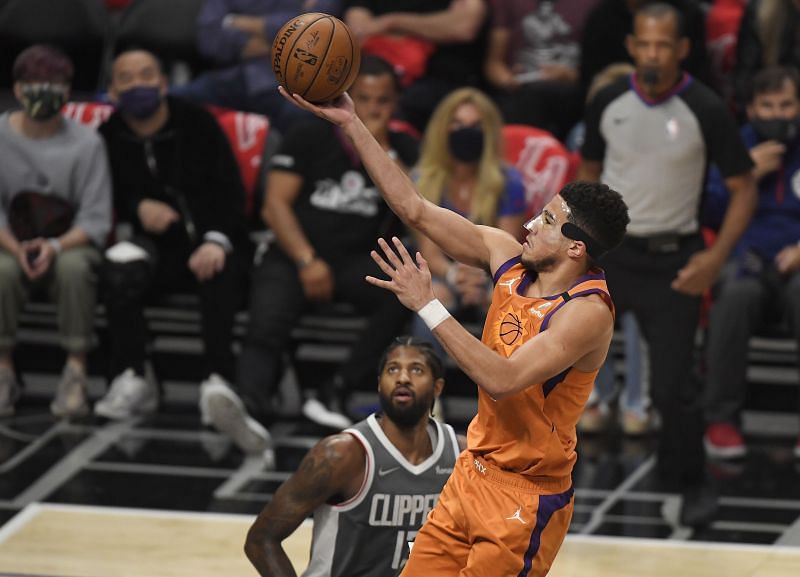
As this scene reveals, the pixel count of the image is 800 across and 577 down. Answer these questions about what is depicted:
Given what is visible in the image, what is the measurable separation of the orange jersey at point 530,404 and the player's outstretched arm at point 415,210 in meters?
0.23

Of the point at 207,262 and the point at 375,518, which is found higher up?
the point at 375,518

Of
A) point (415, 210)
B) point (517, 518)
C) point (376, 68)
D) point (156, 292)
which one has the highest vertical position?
point (415, 210)

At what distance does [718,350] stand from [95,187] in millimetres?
3034

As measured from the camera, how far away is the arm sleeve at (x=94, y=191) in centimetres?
787

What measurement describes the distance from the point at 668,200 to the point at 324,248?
5.58 ft

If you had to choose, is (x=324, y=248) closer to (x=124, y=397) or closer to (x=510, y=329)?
(x=124, y=397)

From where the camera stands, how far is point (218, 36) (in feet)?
28.7

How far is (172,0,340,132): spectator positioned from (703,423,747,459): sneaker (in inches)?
111

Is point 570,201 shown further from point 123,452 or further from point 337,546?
point 123,452

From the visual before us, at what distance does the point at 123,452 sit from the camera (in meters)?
7.45

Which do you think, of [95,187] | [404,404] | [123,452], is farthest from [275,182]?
[404,404]

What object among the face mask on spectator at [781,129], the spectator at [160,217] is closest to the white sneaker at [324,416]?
the spectator at [160,217]

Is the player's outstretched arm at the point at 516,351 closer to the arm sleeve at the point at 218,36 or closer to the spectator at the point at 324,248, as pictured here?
the spectator at the point at 324,248

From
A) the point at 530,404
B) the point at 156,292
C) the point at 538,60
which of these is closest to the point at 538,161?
the point at 538,60
